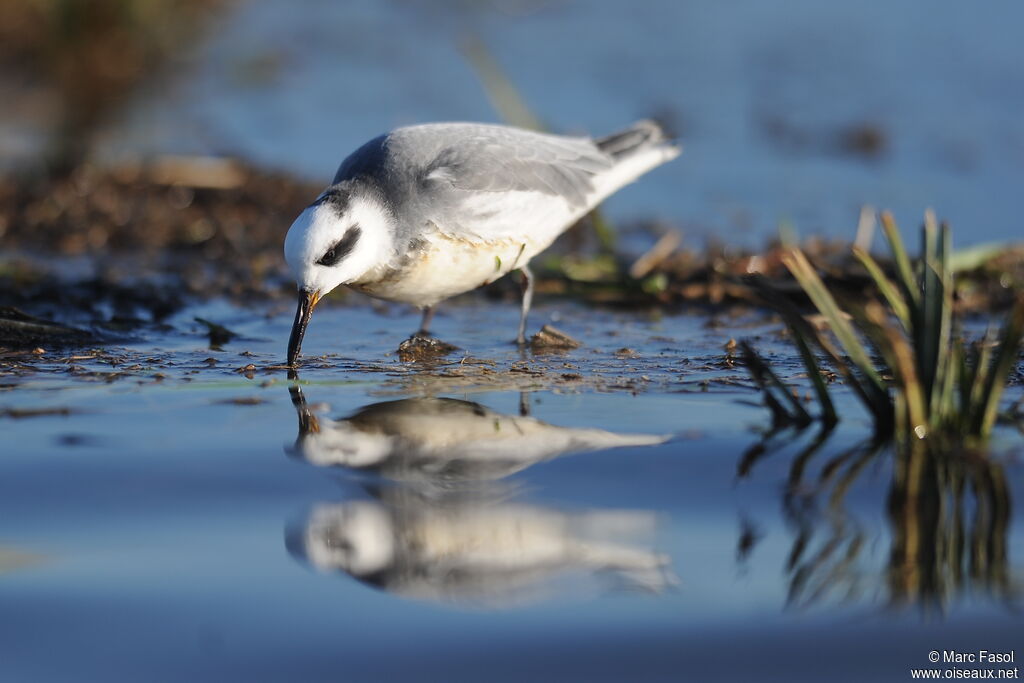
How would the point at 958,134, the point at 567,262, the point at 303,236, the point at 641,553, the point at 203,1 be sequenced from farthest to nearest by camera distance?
A: the point at 203,1 < the point at 958,134 < the point at 567,262 < the point at 303,236 < the point at 641,553

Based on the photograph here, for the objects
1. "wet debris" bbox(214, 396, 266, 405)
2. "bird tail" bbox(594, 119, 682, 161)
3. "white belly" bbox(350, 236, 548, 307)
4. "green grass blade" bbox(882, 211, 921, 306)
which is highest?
"bird tail" bbox(594, 119, 682, 161)

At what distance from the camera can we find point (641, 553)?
3066 mm

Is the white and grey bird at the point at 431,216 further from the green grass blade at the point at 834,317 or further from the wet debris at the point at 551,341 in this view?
the green grass blade at the point at 834,317

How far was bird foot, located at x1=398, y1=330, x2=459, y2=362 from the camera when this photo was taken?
529 cm

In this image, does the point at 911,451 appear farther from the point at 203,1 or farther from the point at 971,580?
the point at 203,1

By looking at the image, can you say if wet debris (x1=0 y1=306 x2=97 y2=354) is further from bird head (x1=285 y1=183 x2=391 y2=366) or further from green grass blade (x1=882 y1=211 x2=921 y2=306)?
green grass blade (x1=882 y1=211 x2=921 y2=306)

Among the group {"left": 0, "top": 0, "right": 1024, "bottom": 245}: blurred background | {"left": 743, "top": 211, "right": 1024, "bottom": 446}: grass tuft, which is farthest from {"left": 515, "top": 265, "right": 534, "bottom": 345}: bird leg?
{"left": 743, "top": 211, "right": 1024, "bottom": 446}: grass tuft

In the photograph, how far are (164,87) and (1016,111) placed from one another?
762 cm

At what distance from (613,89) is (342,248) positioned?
719cm

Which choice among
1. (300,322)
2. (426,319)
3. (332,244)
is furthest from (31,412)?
(426,319)

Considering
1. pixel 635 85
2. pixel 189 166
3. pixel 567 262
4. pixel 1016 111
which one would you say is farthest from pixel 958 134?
pixel 189 166

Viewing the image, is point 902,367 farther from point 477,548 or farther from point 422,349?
point 422,349

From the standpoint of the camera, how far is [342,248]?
518 centimetres

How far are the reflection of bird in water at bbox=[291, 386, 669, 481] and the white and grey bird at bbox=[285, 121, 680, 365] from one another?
0.94m
